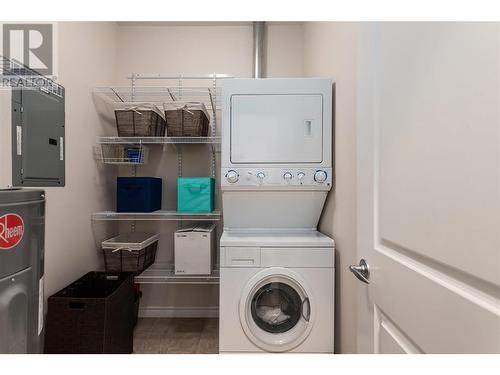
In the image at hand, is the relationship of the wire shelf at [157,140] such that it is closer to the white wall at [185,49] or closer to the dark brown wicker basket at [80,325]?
the white wall at [185,49]

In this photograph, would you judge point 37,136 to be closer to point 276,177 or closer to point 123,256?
point 123,256

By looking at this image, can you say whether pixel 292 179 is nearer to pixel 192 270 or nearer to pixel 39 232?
pixel 192 270

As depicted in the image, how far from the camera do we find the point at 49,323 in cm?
156

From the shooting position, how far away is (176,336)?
216 cm

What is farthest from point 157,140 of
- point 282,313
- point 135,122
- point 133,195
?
point 282,313

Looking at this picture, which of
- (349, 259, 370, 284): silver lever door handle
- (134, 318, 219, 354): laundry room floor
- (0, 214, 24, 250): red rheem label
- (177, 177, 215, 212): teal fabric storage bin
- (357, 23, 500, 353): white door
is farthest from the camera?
(177, 177, 215, 212): teal fabric storage bin

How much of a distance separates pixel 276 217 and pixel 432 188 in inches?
53.4

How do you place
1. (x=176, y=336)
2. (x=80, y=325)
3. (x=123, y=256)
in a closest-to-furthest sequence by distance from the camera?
1. (x=80, y=325)
2. (x=123, y=256)
3. (x=176, y=336)

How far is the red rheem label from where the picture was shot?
0.63 meters

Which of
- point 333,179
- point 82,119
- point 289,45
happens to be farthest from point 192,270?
point 289,45

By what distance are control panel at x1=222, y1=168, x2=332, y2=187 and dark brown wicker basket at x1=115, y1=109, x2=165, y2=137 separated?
0.84 meters

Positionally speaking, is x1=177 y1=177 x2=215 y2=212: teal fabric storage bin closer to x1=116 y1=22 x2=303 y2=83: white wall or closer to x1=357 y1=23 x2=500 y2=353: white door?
x1=116 y1=22 x2=303 y2=83: white wall

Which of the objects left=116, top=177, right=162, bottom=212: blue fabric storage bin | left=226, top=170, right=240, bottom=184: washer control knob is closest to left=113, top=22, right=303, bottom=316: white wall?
left=116, top=177, right=162, bottom=212: blue fabric storage bin

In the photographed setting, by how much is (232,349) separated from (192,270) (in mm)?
691
